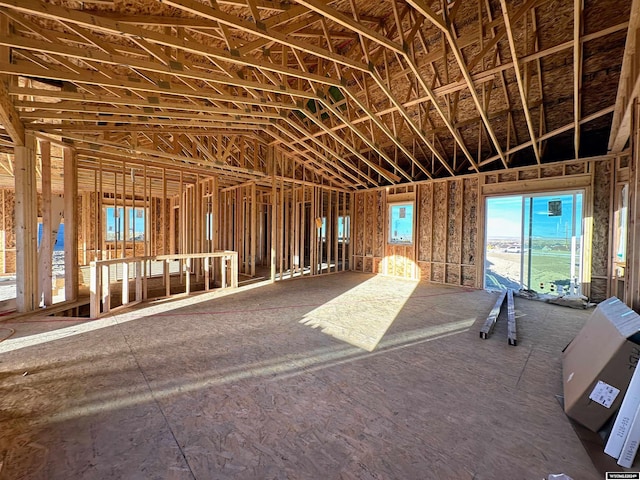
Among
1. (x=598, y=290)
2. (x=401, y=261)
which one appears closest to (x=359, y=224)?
(x=401, y=261)

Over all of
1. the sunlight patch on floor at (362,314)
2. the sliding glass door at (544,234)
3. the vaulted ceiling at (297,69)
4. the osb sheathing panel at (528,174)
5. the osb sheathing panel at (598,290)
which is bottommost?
the sunlight patch on floor at (362,314)

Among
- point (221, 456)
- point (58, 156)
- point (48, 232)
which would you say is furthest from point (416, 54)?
point (58, 156)

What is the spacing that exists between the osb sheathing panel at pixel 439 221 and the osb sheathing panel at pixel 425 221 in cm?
13

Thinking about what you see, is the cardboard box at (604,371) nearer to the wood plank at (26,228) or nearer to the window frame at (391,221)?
the window frame at (391,221)

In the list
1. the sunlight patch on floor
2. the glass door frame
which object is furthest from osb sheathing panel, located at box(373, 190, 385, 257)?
the glass door frame

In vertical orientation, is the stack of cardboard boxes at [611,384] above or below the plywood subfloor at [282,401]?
above

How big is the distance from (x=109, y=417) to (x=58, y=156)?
30.3 feet

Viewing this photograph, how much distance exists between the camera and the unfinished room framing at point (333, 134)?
374 centimetres

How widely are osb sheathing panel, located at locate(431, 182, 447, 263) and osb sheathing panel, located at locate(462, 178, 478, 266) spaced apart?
569 millimetres

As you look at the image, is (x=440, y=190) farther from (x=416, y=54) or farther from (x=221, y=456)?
(x=221, y=456)

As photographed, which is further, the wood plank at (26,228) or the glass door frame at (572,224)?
the glass door frame at (572,224)

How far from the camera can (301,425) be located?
2.23 m

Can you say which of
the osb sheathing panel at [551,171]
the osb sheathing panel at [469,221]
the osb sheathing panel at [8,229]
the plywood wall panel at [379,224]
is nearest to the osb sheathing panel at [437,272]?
the osb sheathing panel at [469,221]

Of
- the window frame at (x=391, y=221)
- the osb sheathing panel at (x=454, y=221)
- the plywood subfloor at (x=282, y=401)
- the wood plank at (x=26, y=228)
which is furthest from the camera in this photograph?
the window frame at (x=391, y=221)
